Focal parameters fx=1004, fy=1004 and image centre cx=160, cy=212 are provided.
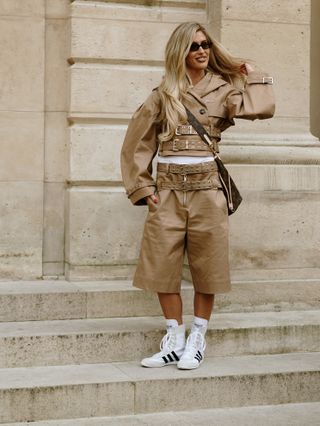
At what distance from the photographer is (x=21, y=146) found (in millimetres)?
7805

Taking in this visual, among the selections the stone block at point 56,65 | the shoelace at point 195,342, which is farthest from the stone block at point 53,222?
the shoelace at point 195,342

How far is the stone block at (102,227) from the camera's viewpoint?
304 inches

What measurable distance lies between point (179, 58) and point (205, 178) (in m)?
0.77

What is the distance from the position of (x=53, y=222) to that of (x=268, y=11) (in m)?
2.34

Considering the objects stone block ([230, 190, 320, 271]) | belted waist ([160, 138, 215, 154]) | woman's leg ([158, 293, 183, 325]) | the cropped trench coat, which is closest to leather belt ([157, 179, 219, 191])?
the cropped trench coat

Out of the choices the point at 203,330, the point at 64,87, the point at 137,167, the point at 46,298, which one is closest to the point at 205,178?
the point at 137,167

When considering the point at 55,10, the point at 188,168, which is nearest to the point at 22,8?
the point at 55,10

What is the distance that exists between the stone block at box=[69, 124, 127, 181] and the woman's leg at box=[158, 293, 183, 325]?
5.52 ft

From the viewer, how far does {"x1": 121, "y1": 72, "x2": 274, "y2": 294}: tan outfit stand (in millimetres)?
6293

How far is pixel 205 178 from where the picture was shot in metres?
6.34

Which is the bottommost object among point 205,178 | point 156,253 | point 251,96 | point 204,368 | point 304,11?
point 204,368

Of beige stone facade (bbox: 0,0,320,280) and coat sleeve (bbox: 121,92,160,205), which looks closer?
coat sleeve (bbox: 121,92,160,205)

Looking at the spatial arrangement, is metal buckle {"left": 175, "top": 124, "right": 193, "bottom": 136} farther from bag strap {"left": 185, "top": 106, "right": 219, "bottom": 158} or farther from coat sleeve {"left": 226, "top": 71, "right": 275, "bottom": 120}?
coat sleeve {"left": 226, "top": 71, "right": 275, "bottom": 120}

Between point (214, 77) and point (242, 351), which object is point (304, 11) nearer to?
point (214, 77)
